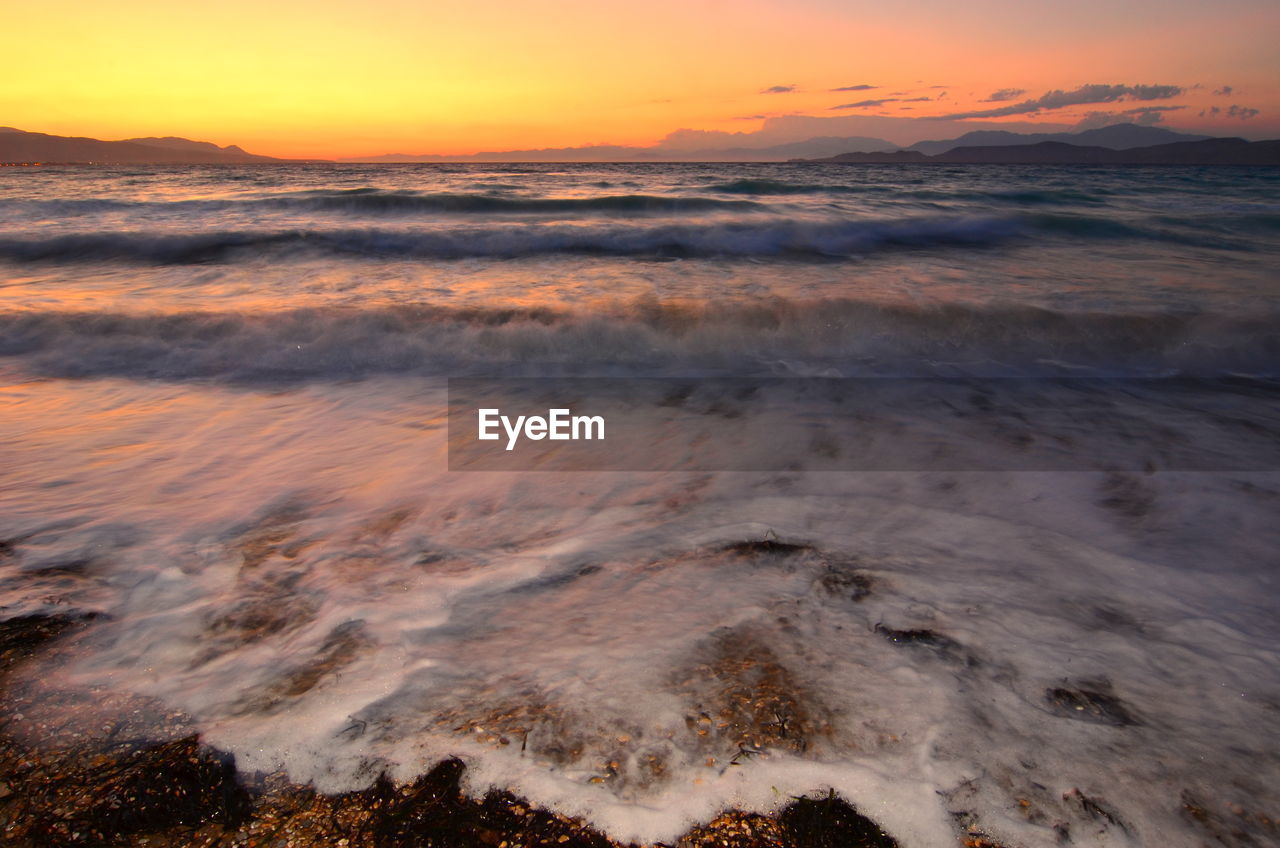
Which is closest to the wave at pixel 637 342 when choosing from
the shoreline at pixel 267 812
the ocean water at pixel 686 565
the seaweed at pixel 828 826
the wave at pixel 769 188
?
the ocean water at pixel 686 565

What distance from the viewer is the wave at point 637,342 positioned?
582 cm

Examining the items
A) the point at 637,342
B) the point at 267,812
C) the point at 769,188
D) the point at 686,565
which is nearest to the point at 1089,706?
the point at 686,565

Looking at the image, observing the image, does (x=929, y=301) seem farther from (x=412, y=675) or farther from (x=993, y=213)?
(x=993, y=213)

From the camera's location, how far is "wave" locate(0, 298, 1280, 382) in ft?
19.1

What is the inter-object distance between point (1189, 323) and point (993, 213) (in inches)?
398

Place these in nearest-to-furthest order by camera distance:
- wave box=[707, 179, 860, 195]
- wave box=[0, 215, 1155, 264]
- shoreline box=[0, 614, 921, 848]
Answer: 1. shoreline box=[0, 614, 921, 848]
2. wave box=[0, 215, 1155, 264]
3. wave box=[707, 179, 860, 195]

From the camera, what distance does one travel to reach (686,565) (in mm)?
2646

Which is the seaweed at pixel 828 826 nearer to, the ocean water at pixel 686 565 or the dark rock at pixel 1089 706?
the ocean water at pixel 686 565

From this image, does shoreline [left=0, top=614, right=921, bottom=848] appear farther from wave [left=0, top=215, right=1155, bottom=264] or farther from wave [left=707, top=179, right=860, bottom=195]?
wave [left=707, top=179, right=860, bottom=195]

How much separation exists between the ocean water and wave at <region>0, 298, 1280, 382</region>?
5 cm

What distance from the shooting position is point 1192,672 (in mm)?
2068

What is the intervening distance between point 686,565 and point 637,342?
4.16 m

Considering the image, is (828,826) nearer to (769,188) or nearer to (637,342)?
(637,342)

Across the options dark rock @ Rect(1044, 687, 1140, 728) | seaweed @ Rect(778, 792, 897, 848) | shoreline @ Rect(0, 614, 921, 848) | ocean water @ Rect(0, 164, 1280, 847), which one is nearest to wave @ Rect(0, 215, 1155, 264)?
ocean water @ Rect(0, 164, 1280, 847)
